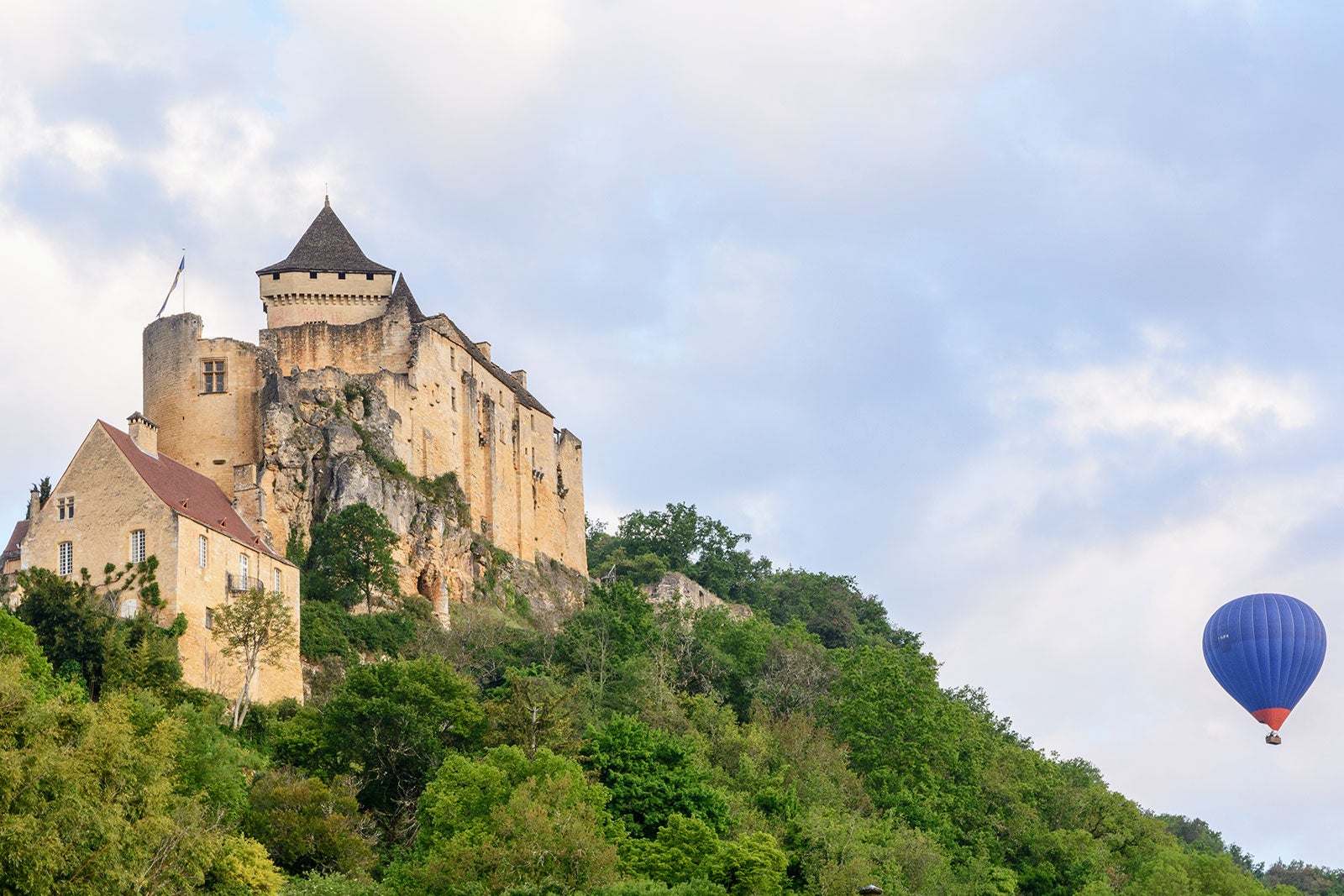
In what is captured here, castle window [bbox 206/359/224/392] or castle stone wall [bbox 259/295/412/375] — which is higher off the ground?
castle stone wall [bbox 259/295/412/375]

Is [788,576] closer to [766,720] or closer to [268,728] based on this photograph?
[766,720]

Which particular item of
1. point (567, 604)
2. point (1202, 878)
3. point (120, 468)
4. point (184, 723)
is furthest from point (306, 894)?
point (567, 604)

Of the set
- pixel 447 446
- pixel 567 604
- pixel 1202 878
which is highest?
pixel 447 446

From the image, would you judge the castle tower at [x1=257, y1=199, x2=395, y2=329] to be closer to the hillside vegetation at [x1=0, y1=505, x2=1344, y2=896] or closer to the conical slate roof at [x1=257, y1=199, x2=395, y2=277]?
the conical slate roof at [x1=257, y1=199, x2=395, y2=277]

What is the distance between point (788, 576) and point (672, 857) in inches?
2334

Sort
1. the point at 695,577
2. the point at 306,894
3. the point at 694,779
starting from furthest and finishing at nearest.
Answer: the point at 695,577 → the point at 694,779 → the point at 306,894

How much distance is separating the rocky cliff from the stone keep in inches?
4.1

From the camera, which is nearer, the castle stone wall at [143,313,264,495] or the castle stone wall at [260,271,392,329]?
the castle stone wall at [143,313,264,495]

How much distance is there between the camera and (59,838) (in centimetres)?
2828

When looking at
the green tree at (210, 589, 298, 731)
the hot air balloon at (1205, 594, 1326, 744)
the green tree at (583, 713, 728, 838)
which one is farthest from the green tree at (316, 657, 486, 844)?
the hot air balloon at (1205, 594, 1326, 744)

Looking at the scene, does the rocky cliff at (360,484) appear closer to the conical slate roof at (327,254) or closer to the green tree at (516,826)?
the conical slate roof at (327,254)

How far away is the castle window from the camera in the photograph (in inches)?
2537

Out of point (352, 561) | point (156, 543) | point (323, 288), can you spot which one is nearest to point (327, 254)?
point (323, 288)

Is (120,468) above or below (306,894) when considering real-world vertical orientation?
above
